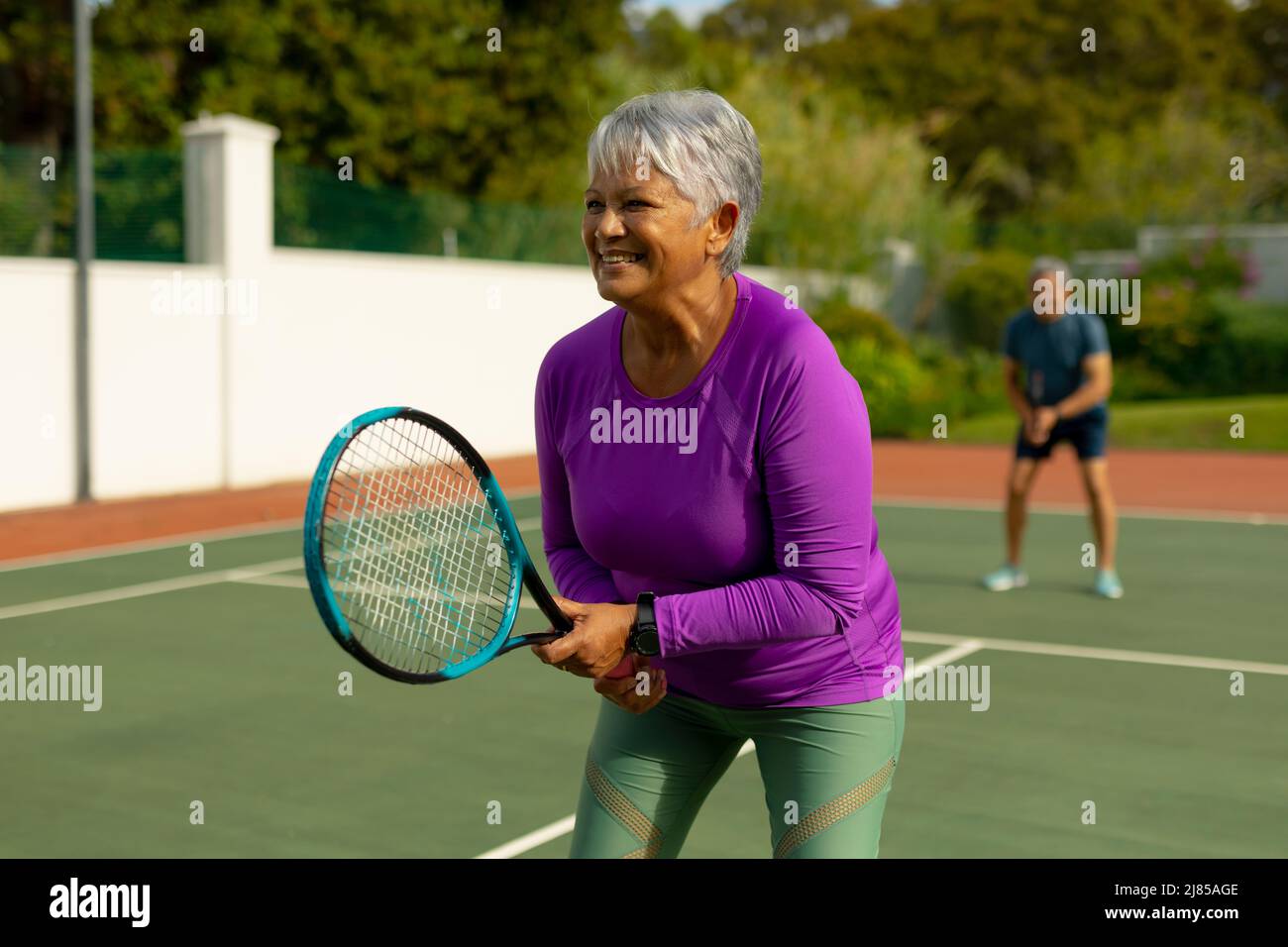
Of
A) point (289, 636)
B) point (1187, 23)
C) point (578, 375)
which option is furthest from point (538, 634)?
point (1187, 23)

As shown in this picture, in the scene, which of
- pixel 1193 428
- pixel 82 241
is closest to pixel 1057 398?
pixel 82 241

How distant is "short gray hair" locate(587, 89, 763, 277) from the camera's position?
7.86ft

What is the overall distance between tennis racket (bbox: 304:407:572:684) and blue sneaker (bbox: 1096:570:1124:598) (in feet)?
21.8

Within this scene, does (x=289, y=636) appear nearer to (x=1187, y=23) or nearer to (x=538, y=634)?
(x=538, y=634)

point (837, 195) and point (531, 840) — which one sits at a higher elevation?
point (837, 195)

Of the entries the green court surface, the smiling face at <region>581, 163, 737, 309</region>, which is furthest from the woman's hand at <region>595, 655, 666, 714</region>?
the green court surface

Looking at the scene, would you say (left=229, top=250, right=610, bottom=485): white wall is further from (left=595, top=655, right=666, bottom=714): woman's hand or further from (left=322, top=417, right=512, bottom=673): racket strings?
(left=595, top=655, right=666, bottom=714): woman's hand

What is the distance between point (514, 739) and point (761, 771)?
325 cm

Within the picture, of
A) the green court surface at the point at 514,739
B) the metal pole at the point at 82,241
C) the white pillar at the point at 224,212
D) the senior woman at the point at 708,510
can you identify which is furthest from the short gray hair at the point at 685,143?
the white pillar at the point at 224,212

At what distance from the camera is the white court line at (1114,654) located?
7211 millimetres

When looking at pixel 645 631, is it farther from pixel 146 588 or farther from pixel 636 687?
pixel 146 588

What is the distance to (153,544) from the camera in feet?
36.3

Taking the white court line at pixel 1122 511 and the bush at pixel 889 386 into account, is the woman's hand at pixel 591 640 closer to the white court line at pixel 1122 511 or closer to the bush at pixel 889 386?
the white court line at pixel 1122 511

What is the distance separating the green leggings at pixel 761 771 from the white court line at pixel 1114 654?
491 centimetres
